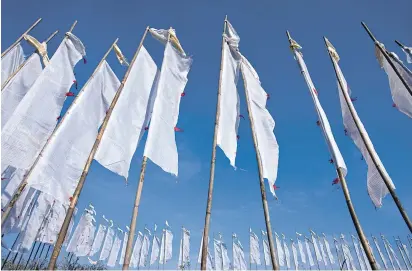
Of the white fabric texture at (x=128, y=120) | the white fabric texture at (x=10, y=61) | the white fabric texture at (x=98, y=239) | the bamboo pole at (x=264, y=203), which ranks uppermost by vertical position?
the white fabric texture at (x=98, y=239)

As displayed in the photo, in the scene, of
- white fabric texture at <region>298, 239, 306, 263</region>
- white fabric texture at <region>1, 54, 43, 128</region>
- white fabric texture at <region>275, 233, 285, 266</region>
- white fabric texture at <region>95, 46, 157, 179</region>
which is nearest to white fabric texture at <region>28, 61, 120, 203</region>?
white fabric texture at <region>95, 46, 157, 179</region>

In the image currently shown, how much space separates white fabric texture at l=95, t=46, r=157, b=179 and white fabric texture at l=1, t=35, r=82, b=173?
2483mm

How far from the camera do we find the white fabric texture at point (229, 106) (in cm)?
1038

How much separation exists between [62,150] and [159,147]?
10.0 feet

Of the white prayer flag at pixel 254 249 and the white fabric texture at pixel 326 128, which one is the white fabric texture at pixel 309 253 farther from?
the white fabric texture at pixel 326 128

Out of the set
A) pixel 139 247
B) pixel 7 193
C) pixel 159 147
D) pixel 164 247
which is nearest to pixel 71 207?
pixel 159 147

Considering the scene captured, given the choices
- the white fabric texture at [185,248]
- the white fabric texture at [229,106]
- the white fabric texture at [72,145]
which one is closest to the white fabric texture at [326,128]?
the white fabric texture at [229,106]

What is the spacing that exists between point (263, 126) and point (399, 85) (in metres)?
5.54

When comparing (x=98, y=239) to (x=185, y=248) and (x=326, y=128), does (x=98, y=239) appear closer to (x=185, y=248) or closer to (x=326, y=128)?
(x=185, y=248)

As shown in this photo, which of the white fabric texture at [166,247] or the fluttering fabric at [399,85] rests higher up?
the white fabric texture at [166,247]

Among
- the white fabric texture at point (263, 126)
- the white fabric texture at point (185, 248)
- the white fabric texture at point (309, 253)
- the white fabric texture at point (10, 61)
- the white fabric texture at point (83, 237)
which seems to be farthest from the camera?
the white fabric texture at point (309, 253)

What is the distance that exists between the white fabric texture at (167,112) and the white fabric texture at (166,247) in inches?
1943

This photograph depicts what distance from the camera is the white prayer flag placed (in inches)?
2544

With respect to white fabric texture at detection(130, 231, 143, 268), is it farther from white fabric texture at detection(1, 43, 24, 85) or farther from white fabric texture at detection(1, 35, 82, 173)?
white fabric texture at detection(1, 35, 82, 173)
